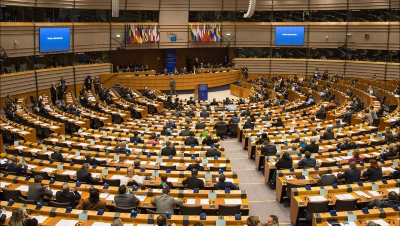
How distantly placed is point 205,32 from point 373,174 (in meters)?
27.9

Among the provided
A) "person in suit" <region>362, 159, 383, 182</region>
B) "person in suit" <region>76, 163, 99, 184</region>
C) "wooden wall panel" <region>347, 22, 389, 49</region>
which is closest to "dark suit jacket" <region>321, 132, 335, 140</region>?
"person in suit" <region>362, 159, 383, 182</region>

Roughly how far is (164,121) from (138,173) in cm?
910

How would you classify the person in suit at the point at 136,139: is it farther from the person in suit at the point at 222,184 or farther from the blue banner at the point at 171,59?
the blue banner at the point at 171,59

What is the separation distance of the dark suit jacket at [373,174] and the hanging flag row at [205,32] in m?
27.5

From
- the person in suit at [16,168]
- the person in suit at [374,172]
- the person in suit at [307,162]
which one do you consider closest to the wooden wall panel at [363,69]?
the person in suit at [307,162]

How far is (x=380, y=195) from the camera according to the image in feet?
34.2

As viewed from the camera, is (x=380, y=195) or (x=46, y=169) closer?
(x=380, y=195)

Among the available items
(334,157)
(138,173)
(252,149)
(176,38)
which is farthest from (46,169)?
(176,38)

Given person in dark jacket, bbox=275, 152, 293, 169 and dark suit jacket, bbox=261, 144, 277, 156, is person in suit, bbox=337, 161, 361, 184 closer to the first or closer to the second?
person in dark jacket, bbox=275, 152, 293, 169

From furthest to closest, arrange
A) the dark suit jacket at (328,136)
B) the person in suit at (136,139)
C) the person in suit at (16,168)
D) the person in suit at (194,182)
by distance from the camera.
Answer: the dark suit jacket at (328,136), the person in suit at (136,139), the person in suit at (16,168), the person in suit at (194,182)

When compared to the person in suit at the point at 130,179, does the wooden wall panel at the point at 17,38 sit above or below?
above

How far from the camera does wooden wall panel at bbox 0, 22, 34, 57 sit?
2705 centimetres

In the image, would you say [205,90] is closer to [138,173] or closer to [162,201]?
[138,173]

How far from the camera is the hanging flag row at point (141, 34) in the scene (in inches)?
1377
